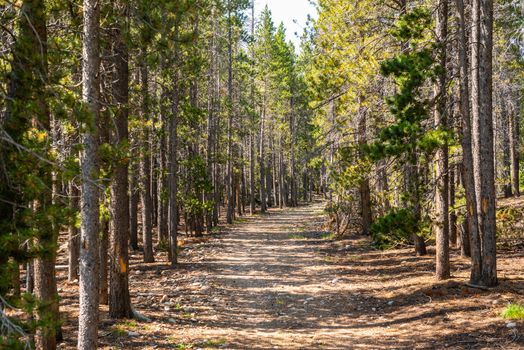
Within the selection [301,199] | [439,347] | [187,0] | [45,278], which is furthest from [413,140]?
[301,199]

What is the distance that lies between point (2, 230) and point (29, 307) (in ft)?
3.14

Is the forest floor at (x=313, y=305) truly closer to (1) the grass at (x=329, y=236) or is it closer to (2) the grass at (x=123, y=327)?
(2) the grass at (x=123, y=327)

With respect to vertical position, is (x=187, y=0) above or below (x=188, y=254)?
above

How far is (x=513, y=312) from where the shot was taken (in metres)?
8.45

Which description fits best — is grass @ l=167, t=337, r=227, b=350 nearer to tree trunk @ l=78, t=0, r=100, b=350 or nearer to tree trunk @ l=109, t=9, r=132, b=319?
tree trunk @ l=78, t=0, r=100, b=350

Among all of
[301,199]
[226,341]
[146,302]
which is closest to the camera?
[226,341]

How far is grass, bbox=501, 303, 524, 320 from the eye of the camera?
8.35 m

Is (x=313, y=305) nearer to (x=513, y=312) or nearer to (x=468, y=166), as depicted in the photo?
(x=513, y=312)

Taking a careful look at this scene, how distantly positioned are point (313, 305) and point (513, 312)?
15.0ft

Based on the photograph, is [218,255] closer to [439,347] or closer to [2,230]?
[439,347]

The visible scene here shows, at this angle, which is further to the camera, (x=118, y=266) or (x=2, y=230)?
(x=118, y=266)

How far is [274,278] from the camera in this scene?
1515 centimetres

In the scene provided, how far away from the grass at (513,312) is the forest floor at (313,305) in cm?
12

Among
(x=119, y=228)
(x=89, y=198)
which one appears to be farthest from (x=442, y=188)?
(x=89, y=198)
